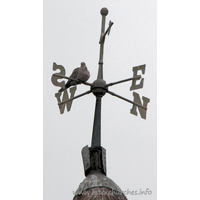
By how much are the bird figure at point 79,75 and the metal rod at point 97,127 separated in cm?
31

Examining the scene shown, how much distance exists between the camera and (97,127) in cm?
437

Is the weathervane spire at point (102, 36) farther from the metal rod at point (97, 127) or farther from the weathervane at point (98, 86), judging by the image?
the metal rod at point (97, 127)

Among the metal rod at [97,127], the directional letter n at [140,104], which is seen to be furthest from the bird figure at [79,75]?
the directional letter n at [140,104]

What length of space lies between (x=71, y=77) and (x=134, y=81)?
714 mm

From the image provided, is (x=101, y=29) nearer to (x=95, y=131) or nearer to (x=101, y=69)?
(x=101, y=69)

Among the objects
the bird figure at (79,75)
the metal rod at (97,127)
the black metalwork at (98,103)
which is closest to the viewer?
the black metalwork at (98,103)

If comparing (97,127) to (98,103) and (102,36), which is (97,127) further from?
(102,36)

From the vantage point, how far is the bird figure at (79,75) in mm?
4623

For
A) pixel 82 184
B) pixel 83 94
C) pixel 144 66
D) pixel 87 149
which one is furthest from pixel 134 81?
pixel 82 184

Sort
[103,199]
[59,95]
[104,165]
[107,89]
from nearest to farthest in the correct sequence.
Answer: [103,199] < [104,165] < [107,89] < [59,95]

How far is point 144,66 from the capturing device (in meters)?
4.81

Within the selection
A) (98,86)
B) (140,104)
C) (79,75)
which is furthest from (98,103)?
(140,104)

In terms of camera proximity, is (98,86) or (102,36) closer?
(98,86)

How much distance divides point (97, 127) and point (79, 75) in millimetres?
644
